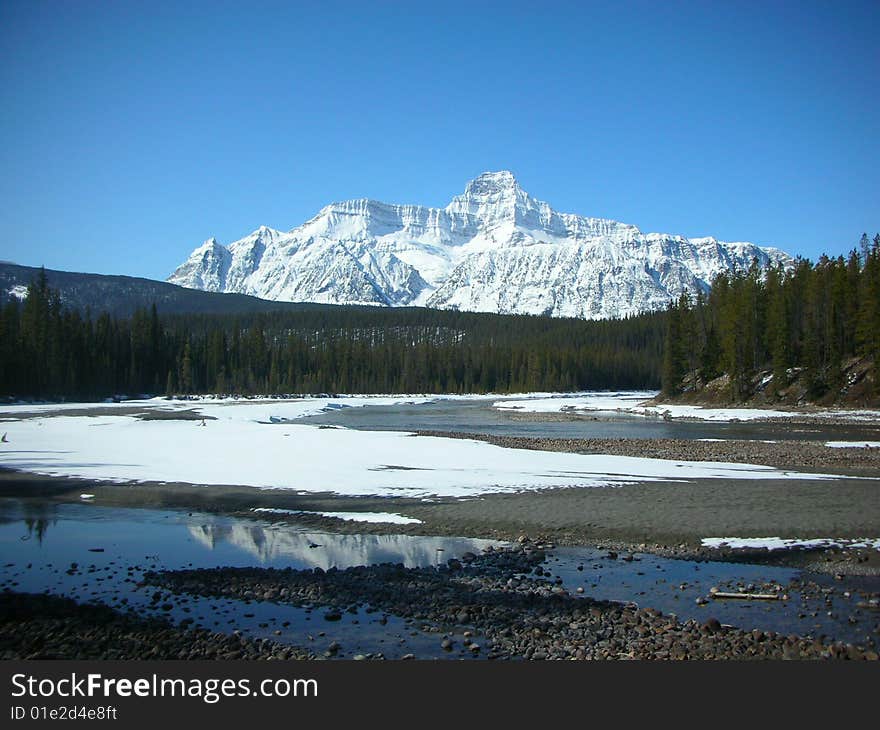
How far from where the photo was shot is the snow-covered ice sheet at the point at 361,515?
20.5m

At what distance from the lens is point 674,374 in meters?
94.8

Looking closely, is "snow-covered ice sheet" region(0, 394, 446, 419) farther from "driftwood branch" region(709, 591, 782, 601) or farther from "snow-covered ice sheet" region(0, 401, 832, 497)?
"driftwood branch" region(709, 591, 782, 601)

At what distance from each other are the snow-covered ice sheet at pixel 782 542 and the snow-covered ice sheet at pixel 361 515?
8347 mm

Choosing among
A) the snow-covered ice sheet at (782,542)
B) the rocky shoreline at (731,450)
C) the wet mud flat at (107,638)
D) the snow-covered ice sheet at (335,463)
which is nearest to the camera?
the wet mud flat at (107,638)

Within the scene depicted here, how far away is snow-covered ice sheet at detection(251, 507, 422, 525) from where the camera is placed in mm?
20516

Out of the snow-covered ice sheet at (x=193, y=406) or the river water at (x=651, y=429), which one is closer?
the river water at (x=651, y=429)

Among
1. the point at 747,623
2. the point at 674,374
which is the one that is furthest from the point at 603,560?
the point at 674,374

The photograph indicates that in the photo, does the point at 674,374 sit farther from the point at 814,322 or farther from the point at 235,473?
the point at 235,473

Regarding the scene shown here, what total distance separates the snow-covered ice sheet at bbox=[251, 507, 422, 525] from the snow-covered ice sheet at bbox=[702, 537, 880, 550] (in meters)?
8.35

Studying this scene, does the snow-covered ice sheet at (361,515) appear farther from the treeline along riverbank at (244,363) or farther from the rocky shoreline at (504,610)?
the treeline along riverbank at (244,363)

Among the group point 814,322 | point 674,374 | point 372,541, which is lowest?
point 372,541

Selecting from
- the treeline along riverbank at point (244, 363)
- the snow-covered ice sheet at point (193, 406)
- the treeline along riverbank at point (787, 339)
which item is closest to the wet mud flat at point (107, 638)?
the snow-covered ice sheet at point (193, 406)

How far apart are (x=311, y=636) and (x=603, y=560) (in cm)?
779

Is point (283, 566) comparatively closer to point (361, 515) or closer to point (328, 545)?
point (328, 545)
